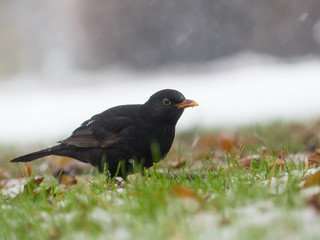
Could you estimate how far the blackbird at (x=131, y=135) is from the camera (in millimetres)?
3902

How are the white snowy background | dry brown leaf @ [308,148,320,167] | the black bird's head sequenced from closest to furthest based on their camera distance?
dry brown leaf @ [308,148,320,167], the black bird's head, the white snowy background

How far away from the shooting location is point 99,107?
1384 centimetres

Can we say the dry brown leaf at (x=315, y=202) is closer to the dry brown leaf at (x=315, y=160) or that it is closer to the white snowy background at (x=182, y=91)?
the dry brown leaf at (x=315, y=160)

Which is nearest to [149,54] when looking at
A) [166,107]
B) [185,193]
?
[166,107]

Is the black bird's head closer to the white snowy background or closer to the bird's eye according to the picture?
the bird's eye

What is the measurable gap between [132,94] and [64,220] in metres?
14.1

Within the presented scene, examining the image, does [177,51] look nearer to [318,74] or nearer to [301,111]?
[318,74]

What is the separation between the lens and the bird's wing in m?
4.04

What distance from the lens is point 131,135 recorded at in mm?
3943

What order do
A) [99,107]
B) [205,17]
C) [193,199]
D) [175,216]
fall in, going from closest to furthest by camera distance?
[175,216]
[193,199]
[99,107]
[205,17]

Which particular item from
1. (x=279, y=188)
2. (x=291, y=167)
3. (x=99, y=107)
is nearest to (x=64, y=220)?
(x=279, y=188)

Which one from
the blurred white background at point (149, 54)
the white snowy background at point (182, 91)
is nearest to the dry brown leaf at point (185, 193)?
the white snowy background at point (182, 91)

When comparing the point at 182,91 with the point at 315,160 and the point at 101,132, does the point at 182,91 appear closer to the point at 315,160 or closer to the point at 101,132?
the point at 101,132

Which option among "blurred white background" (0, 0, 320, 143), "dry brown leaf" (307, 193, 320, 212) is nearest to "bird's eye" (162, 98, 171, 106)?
"dry brown leaf" (307, 193, 320, 212)
